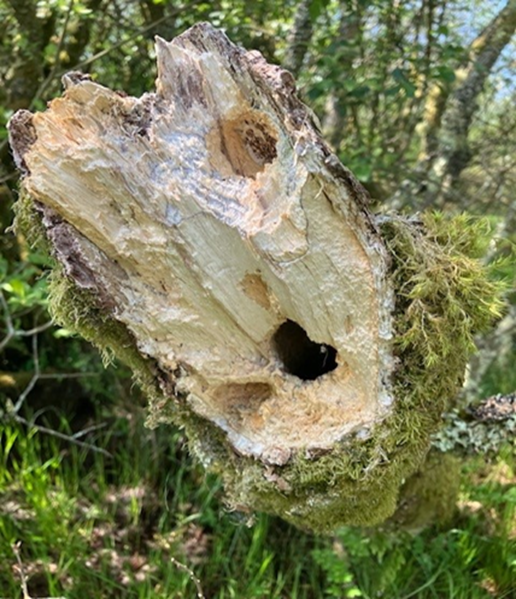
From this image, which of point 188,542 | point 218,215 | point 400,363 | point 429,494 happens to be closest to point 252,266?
point 218,215

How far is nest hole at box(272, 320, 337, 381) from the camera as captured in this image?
5.00 ft

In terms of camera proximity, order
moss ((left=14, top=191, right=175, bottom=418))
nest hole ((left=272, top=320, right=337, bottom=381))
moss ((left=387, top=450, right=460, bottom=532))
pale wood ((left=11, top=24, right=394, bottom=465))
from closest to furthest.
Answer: pale wood ((left=11, top=24, right=394, bottom=465)), moss ((left=14, top=191, right=175, bottom=418)), nest hole ((left=272, top=320, right=337, bottom=381)), moss ((left=387, top=450, right=460, bottom=532))

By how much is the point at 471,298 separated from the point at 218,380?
65 centimetres

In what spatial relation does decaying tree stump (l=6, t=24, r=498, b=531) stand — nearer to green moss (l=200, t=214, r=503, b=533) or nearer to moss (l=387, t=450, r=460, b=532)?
green moss (l=200, t=214, r=503, b=533)

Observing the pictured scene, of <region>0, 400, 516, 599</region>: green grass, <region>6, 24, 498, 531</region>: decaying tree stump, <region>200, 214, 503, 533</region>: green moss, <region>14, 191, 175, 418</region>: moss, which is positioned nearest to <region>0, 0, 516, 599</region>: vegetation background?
<region>0, 400, 516, 599</region>: green grass

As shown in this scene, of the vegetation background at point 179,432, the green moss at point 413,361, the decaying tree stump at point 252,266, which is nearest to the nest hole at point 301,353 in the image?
the decaying tree stump at point 252,266

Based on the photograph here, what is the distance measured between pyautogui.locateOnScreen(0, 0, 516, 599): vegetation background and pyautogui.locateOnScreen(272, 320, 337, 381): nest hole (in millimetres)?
567

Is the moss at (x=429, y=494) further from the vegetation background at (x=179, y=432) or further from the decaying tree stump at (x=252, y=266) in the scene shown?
the decaying tree stump at (x=252, y=266)

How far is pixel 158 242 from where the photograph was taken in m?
1.29

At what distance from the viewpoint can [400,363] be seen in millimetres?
1306

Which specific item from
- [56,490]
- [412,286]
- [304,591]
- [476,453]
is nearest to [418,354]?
[412,286]

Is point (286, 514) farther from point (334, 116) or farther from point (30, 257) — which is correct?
point (334, 116)

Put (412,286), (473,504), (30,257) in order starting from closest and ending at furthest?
1. (412,286)
2. (30,257)
3. (473,504)

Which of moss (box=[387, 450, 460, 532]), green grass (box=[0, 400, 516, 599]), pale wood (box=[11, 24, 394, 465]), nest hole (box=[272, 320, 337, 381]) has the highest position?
pale wood (box=[11, 24, 394, 465])
